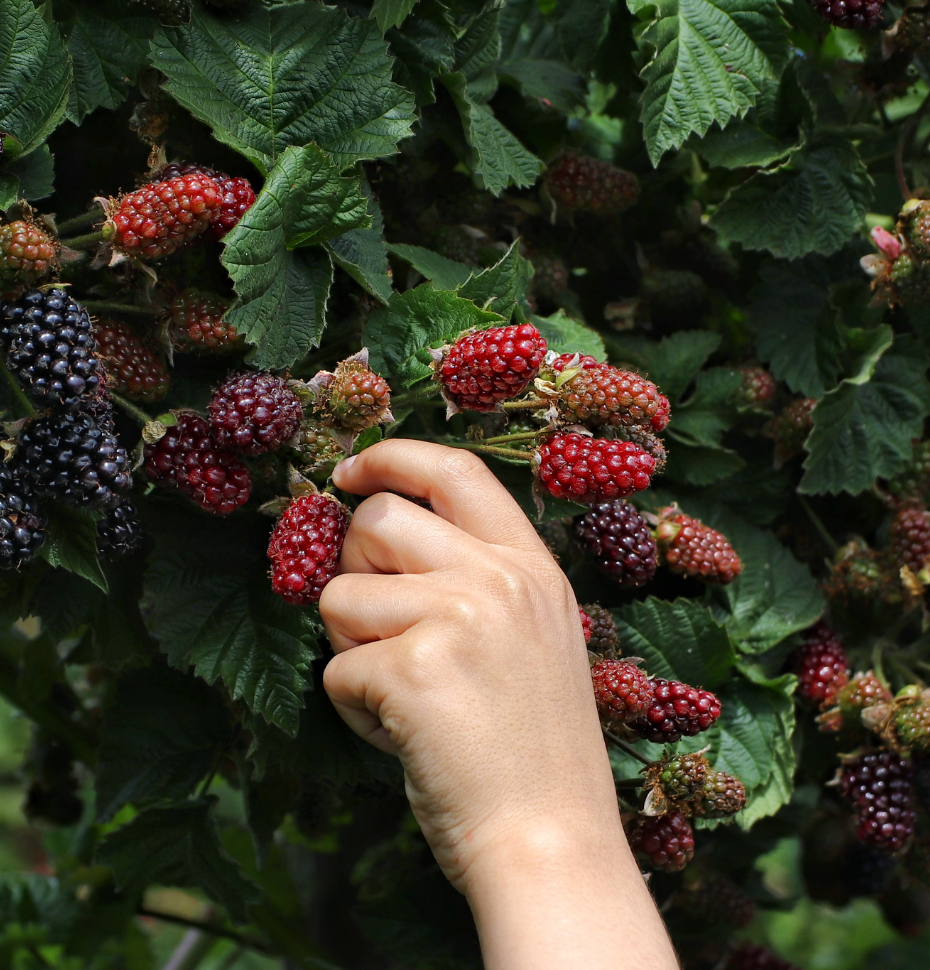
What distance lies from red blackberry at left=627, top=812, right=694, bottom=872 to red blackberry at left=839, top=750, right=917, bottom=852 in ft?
1.29

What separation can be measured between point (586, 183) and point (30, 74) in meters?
0.72

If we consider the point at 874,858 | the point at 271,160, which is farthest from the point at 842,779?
the point at 271,160

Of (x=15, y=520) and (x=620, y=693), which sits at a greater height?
(x=15, y=520)

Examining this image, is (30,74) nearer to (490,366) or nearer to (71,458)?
(71,458)

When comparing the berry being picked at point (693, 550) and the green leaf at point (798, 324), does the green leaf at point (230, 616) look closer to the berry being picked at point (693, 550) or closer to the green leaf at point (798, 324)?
the berry being picked at point (693, 550)

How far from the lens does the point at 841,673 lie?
1302 millimetres

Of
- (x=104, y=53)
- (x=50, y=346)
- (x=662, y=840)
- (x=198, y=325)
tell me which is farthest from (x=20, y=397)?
(x=662, y=840)

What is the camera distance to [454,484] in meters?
0.84

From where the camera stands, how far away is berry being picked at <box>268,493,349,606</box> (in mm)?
828

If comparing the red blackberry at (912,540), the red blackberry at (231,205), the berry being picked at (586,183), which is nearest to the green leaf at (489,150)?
the berry being picked at (586,183)

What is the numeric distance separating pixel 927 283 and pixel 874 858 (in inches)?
39.1

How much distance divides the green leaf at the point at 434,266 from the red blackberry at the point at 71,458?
1.45ft

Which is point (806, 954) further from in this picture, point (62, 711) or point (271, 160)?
point (271, 160)

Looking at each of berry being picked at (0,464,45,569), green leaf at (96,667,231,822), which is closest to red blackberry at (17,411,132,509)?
berry being picked at (0,464,45,569)
